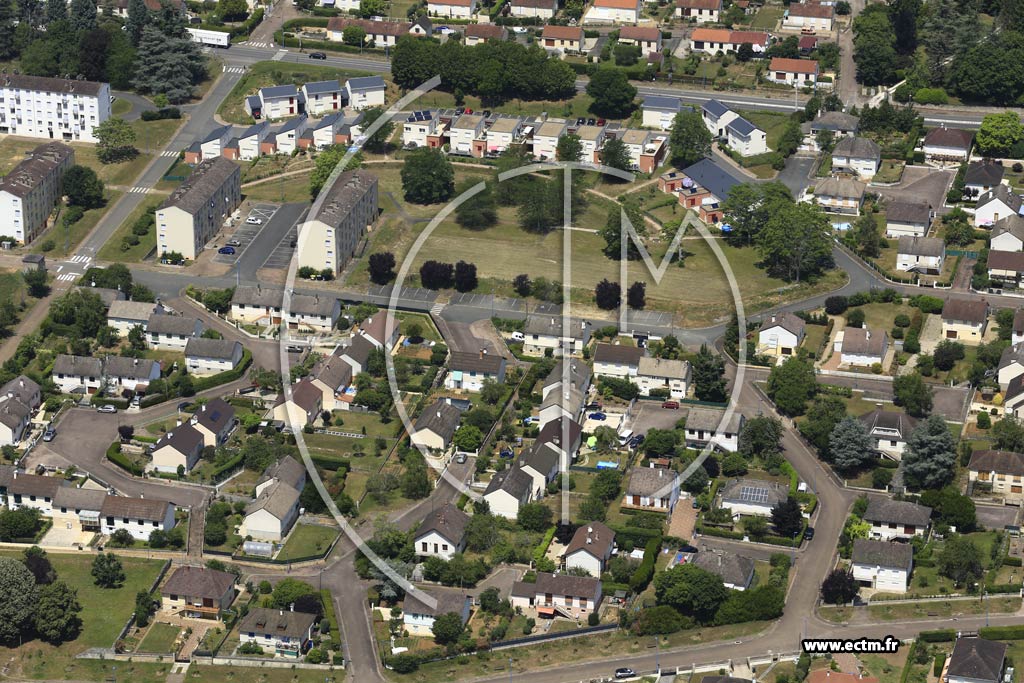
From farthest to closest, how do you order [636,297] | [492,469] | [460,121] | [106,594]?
[460,121] → [636,297] → [492,469] → [106,594]

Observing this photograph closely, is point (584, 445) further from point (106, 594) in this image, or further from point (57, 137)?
point (57, 137)

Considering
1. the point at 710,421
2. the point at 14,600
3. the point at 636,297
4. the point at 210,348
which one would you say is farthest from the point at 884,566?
the point at 210,348

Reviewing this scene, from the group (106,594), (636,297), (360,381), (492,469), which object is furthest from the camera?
(636,297)

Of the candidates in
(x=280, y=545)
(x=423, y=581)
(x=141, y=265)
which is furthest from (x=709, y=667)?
(x=141, y=265)

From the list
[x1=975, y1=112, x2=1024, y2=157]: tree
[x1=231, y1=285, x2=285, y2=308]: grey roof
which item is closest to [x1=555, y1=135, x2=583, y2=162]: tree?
[x1=231, y1=285, x2=285, y2=308]: grey roof

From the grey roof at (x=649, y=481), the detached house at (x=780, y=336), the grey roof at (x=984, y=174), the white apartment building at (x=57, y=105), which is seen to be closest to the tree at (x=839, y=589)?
the grey roof at (x=649, y=481)
